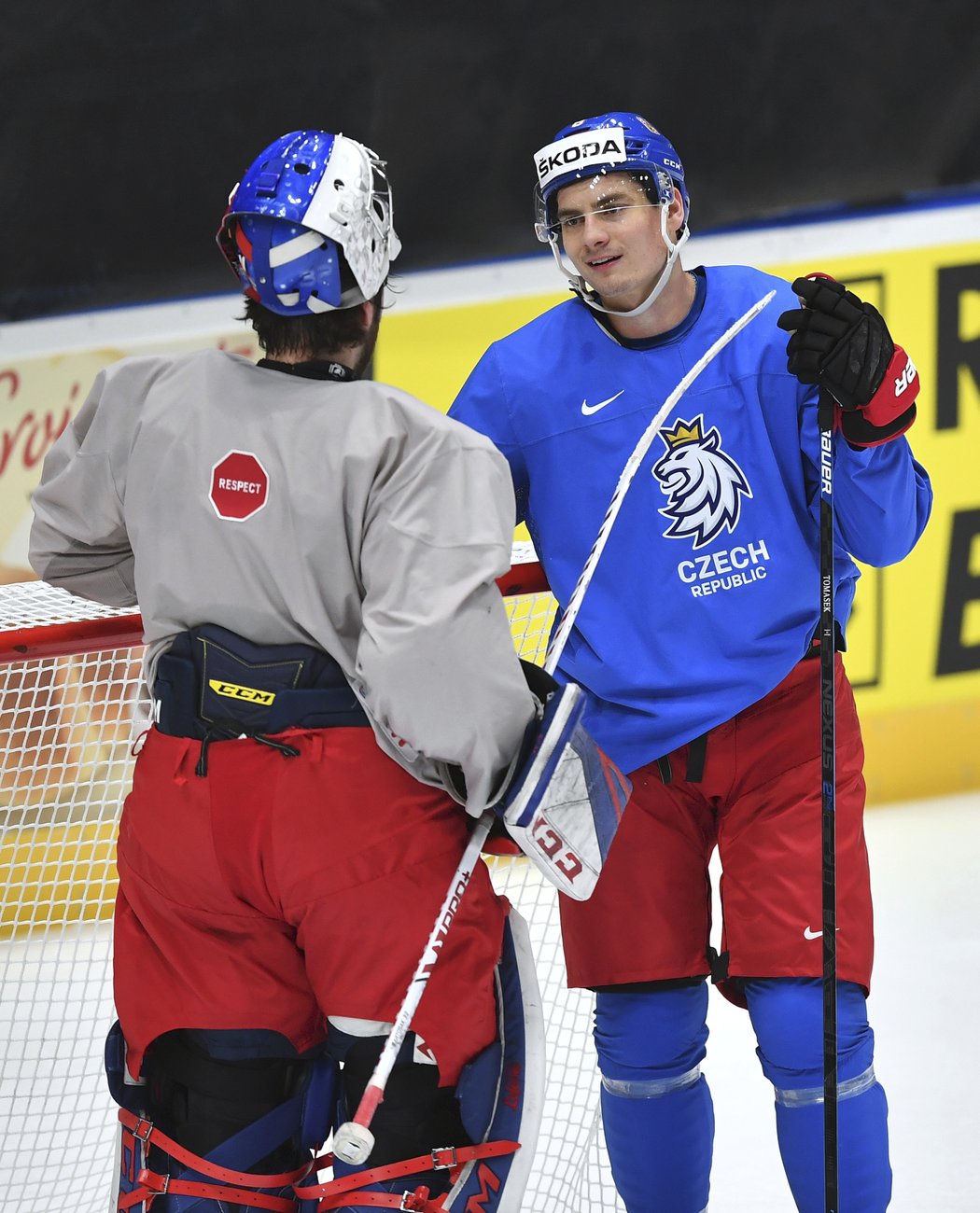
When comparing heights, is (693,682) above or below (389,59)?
below

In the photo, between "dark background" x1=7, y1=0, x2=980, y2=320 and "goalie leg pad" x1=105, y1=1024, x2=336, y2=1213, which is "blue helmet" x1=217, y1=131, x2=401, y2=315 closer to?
"goalie leg pad" x1=105, y1=1024, x2=336, y2=1213

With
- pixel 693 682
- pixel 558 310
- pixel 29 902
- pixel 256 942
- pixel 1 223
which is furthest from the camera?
pixel 1 223

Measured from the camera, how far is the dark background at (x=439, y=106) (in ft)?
11.6

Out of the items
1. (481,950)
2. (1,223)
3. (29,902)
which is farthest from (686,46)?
(481,950)

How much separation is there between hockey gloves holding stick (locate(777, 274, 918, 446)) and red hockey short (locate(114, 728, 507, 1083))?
62 centimetres

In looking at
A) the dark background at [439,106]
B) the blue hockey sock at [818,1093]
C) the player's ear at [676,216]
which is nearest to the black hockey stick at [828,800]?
the blue hockey sock at [818,1093]

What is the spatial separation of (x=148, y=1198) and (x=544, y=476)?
3.02 feet

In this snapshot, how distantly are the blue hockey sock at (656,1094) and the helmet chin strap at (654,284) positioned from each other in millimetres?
828

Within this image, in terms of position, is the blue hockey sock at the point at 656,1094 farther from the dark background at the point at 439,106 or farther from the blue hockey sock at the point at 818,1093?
the dark background at the point at 439,106

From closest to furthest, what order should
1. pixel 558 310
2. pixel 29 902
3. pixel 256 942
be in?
pixel 256 942 < pixel 558 310 < pixel 29 902

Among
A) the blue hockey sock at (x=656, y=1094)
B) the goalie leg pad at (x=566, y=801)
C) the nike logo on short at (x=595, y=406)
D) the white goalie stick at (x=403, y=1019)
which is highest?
the nike logo on short at (x=595, y=406)

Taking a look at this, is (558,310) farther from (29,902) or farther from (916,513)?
(29,902)

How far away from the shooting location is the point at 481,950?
1.63 meters

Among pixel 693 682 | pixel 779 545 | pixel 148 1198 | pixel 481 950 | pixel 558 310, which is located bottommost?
pixel 148 1198
